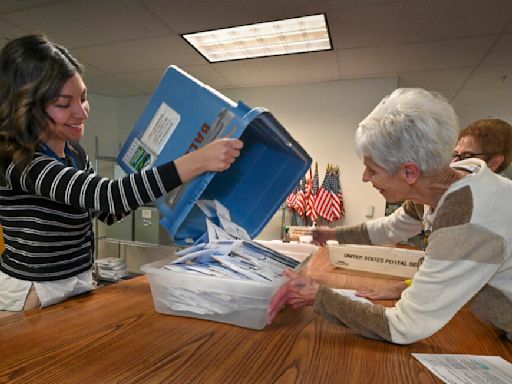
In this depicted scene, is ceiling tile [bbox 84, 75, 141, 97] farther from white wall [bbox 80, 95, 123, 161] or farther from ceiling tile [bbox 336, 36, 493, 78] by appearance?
Answer: ceiling tile [bbox 336, 36, 493, 78]

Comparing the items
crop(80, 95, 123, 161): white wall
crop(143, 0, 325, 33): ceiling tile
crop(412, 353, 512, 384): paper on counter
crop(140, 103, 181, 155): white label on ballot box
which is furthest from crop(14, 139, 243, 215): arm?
crop(80, 95, 123, 161): white wall

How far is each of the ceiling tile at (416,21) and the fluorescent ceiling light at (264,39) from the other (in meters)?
0.15

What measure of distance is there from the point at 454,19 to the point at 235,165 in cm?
181

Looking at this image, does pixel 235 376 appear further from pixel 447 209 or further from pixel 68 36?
pixel 68 36

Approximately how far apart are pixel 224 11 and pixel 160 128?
144cm

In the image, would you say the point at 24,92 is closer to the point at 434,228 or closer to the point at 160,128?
the point at 160,128

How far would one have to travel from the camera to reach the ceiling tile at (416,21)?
183cm

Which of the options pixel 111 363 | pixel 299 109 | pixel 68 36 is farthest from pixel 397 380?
pixel 299 109

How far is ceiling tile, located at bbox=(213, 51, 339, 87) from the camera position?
274 cm

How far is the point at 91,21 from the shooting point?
2.15 metres

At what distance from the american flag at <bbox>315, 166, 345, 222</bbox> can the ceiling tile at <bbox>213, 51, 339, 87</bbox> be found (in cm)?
93

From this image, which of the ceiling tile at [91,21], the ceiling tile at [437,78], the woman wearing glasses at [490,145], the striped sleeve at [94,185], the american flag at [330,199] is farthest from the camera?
the american flag at [330,199]

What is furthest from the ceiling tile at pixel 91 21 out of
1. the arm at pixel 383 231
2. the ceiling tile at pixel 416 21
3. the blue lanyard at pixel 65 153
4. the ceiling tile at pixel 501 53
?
the ceiling tile at pixel 501 53

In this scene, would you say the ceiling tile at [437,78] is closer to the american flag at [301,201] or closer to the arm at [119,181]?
the american flag at [301,201]
